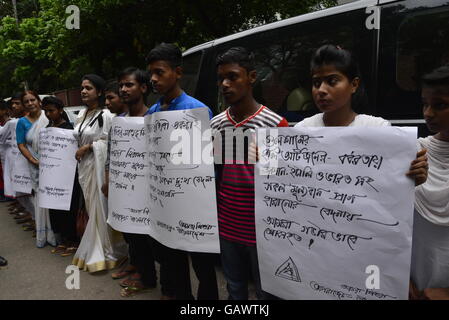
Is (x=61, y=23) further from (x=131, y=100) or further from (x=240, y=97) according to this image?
(x=240, y=97)

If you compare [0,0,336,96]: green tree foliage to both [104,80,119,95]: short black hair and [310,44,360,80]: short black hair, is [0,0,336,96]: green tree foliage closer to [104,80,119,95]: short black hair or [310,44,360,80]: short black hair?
[104,80,119,95]: short black hair

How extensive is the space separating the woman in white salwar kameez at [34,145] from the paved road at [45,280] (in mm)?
182

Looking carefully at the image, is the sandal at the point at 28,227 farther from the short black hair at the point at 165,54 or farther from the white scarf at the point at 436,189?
the white scarf at the point at 436,189

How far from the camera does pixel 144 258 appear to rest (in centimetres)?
297

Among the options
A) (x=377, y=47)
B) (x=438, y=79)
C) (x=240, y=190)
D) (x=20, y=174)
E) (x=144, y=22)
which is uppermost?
(x=144, y=22)

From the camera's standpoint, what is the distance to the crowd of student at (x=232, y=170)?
147 centimetres

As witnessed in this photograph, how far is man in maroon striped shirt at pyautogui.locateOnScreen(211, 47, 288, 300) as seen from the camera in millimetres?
1896

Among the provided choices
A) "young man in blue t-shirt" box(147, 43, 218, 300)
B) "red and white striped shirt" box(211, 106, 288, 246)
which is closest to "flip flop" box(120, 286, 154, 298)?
"young man in blue t-shirt" box(147, 43, 218, 300)

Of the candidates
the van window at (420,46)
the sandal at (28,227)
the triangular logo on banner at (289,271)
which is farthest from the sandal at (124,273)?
the van window at (420,46)

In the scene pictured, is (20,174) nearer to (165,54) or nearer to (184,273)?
(184,273)

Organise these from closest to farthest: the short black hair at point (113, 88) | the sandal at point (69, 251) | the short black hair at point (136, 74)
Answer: the short black hair at point (136, 74) < the short black hair at point (113, 88) < the sandal at point (69, 251)

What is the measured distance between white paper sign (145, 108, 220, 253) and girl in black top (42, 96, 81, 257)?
198 cm

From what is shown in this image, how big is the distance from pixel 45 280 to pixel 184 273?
1.65 m

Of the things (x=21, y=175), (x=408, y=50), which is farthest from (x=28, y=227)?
(x=408, y=50)
